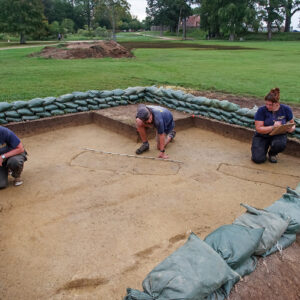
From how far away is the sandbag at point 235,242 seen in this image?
2051mm

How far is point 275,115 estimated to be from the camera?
14.2ft

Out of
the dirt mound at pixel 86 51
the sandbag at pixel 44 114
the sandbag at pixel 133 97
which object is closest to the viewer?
the sandbag at pixel 44 114

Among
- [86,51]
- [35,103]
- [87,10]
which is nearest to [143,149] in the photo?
[35,103]

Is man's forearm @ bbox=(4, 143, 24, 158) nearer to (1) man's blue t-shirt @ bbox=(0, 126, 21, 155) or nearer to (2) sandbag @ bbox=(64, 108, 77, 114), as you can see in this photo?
(1) man's blue t-shirt @ bbox=(0, 126, 21, 155)

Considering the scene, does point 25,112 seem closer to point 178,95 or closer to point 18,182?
point 18,182

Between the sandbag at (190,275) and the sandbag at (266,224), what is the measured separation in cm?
44

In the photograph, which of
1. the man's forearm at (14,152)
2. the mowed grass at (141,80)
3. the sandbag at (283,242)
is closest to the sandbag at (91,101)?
the mowed grass at (141,80)

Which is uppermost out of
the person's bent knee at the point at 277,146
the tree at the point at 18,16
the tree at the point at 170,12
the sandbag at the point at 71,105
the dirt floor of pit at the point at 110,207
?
the tree at the point at 170,12

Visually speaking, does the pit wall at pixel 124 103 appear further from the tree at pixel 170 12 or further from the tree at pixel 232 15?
the tree at pixel 170 12

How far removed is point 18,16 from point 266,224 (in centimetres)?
3188

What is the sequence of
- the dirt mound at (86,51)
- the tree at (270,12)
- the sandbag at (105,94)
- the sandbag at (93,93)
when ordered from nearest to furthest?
the sandbag at (93,93) → the sandbag at (105,94) → the dirt mound at (86,51) → the tree at (270,12)

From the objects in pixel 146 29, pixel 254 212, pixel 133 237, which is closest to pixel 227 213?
pixel 254 212

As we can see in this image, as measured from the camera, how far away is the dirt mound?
627 inches

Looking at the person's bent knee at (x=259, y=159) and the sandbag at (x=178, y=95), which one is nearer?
the person's bent knee at (x=259, y=159)
